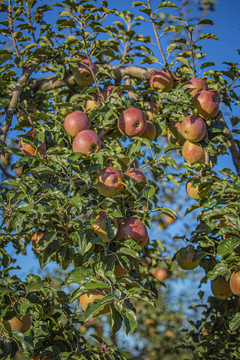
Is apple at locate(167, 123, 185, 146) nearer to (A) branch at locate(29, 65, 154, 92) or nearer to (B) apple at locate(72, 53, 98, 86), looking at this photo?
(A) branch at locate(29, 65, 154, 92)

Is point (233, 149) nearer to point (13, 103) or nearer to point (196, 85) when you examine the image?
point (196, 85)

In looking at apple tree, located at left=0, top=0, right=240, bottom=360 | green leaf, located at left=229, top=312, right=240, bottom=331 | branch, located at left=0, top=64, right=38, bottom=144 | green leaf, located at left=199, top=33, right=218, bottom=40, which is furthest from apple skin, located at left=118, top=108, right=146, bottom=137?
green leaf, located at left=229, top=312, right=240, bottom=331

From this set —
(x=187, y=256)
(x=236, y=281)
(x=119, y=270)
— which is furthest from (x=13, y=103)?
(x=236, y=281)

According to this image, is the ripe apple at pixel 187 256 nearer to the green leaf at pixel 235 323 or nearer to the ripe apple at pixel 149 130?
the green leaf at pixel 235 323

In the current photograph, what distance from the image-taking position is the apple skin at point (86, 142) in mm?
1877

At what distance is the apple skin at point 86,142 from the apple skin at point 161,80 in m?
0.82

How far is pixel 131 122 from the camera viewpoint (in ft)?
6.73

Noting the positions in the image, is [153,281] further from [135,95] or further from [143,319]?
[143,319]

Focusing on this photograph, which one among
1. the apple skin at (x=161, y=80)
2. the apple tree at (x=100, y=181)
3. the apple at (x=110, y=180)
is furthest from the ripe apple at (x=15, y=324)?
the apple skin at (x=161, y=80)

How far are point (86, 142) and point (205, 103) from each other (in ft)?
2.88

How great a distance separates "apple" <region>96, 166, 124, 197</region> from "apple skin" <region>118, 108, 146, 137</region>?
39cm

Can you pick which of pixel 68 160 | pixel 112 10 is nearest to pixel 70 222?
pixel 68 160

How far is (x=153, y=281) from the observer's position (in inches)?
117

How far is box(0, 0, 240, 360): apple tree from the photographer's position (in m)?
1.55
